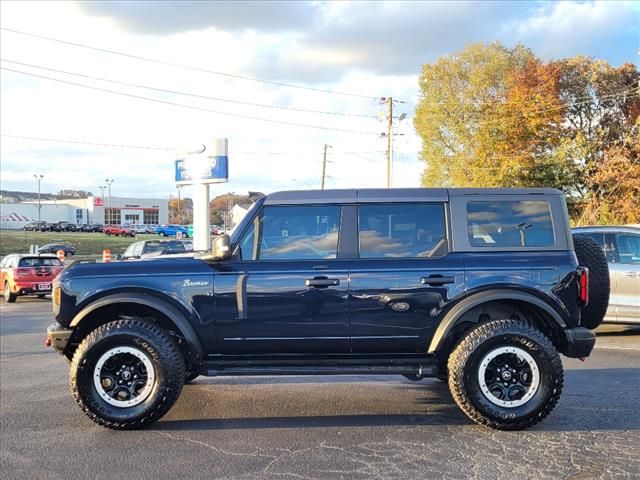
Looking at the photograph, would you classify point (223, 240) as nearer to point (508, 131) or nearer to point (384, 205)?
point (384, 205)

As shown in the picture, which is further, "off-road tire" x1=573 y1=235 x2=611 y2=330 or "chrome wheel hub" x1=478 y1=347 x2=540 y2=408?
"off-road tire" x1=573 y1=235 x2=611 y2=330

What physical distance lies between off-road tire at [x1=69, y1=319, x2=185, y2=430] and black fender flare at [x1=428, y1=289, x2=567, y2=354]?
2278 millimetres

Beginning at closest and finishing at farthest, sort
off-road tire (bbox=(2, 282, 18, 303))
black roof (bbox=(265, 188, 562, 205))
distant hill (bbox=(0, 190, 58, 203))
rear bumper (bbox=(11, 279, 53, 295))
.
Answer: black roof (bbox=(265, 188, 562, 205)) → rear bumper (bbox=(11, 279, 53, 295)) → off-road tire (bbox=(2, 282, 18, 303)) → distant hill (bbox=(0, 190, 58, 203))

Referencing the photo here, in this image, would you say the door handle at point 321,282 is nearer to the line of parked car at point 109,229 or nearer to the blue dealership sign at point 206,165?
the blue dealership sign at point 206,165

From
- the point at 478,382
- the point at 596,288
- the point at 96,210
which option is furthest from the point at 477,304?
the point at 96,210

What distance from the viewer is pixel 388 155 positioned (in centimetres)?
4041

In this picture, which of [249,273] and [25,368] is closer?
[249,273]

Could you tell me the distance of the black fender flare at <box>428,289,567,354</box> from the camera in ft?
17.4

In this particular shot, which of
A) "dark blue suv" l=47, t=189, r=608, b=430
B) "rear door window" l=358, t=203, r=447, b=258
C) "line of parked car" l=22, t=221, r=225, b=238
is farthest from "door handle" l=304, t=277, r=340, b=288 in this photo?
"line of parked car" l=22, t=221, r=225, b=238

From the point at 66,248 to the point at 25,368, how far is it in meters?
41.2

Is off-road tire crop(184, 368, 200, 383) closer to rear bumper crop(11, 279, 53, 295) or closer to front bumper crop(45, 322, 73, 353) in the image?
front bumper crop(45, 322, 73, 353)

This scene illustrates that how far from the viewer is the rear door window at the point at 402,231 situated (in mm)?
5531

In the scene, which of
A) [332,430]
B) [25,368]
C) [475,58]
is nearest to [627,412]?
[332,430]

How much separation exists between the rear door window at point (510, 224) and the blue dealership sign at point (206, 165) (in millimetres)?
15283
